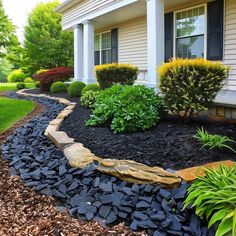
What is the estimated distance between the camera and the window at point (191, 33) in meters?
8.35

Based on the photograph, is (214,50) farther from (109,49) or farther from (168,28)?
(109,49)

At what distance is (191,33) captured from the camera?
8680 mm

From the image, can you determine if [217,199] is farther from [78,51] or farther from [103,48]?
[103,48]

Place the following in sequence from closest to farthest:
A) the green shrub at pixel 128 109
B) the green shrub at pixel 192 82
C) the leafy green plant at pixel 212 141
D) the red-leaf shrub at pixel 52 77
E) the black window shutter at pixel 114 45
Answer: the leafy green plant at pixel 212 141, the green shrub at pixel 192 82, the green shrub at pixel 128 109, the black window shutter at pixel 114 45, the red-leaf shrub at pixel 52 77

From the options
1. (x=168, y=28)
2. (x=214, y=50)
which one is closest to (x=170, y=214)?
(x=214, y=50)

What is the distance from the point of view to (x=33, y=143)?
204 inches

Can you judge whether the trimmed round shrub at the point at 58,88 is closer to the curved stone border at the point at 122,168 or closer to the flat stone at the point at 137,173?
the curved stone border at the point at 122,168

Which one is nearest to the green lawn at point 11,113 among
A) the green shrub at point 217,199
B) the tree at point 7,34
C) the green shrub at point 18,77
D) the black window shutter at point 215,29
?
the green shrub at point 217,199

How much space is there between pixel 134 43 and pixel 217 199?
9833mm

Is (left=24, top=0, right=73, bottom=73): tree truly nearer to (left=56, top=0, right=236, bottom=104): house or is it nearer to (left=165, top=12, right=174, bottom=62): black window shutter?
(left=56, top=0, right=236, bottom=104): house

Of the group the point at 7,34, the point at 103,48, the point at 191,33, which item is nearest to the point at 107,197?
the point at 191,33

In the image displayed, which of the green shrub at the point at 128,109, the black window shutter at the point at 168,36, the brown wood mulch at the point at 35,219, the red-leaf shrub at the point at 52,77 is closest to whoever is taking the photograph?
the brown wood mulch at the point at 35,219

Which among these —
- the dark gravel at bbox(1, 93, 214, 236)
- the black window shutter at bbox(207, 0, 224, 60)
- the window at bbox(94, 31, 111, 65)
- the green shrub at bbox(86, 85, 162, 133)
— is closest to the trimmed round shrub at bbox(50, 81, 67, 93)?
the window at bbox(94, 31, 111, 65)

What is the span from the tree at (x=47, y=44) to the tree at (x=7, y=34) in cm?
134
